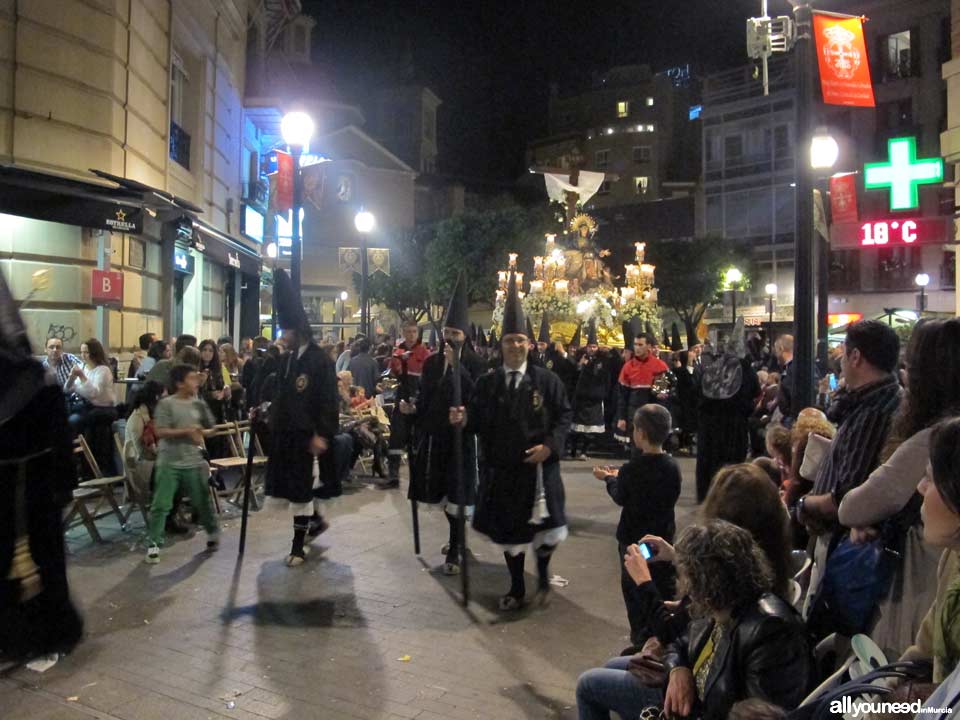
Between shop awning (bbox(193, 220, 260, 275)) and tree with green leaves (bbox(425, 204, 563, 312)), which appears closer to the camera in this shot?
shop awning (bbox(193, 220, 260, 275))

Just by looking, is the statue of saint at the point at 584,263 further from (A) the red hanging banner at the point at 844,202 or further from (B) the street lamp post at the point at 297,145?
(B) the street lamp post at the point at 297,145

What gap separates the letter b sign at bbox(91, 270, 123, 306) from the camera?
1288cm

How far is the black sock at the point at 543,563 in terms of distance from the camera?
6.34 m

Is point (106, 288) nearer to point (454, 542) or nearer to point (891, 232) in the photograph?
point (454, 542)

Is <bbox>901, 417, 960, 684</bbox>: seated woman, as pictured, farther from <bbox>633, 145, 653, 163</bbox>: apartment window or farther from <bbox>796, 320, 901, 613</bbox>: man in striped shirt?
<bbox>633, 145, 653, 163</bbox>: apartment window

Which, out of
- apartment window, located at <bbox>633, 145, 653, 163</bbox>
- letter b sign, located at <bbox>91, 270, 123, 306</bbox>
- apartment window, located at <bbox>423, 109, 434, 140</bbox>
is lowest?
letter b sign, located at <bbox>91, 270, 123, 306</bbox>

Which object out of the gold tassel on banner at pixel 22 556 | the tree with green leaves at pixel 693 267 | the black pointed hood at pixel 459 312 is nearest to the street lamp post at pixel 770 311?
the tree with green leaves at pixel 693 267

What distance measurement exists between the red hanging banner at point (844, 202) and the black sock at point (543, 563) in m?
10.4

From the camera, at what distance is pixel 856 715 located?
1969mm

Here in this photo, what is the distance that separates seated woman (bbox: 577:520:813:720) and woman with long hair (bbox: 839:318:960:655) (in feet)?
1.23

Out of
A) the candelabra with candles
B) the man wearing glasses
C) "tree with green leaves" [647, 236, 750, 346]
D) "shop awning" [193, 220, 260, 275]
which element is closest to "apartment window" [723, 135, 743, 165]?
"tree with green leaves" [647, 236, 750, 346]

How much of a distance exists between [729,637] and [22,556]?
7.95 feet

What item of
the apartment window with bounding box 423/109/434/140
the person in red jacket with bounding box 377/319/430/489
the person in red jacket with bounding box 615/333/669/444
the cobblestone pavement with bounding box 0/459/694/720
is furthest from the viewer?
the apartment window with bounding box 423/109/434/140

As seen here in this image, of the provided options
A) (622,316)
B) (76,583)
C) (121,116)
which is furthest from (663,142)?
(76,583)
